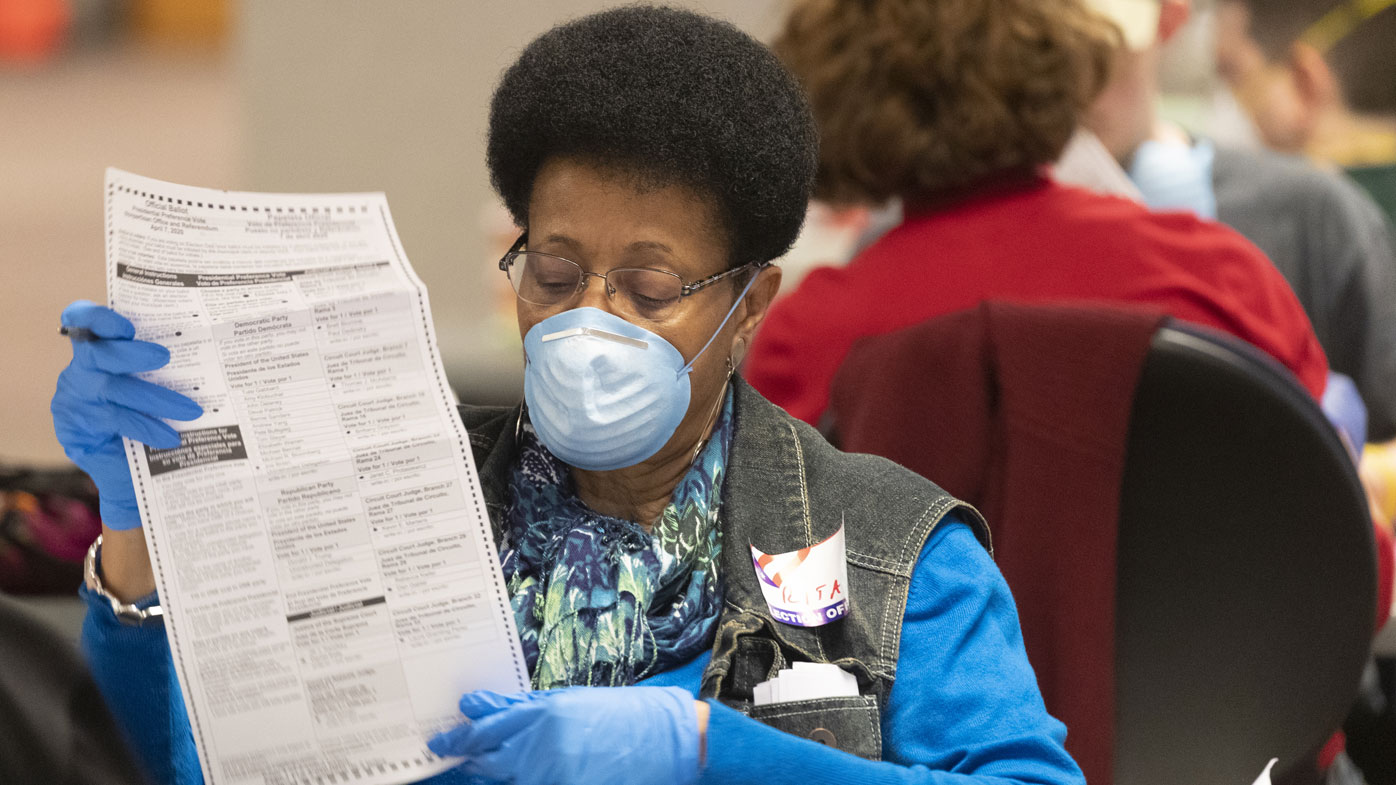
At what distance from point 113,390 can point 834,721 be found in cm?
60

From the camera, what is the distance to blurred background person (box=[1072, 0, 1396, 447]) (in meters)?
2.23

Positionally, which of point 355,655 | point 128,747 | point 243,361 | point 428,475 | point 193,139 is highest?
point 243,361

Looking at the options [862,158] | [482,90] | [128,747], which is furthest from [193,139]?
[128,747]

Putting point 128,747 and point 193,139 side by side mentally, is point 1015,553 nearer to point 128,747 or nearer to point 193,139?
point 128,747

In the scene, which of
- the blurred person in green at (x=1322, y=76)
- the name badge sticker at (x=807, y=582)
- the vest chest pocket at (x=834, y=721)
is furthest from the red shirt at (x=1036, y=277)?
the blurred person in green at (x=1322, y=76)

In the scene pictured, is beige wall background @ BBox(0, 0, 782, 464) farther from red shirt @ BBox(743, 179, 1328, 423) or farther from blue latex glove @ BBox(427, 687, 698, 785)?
blue latex glove @ BBox(427, 687, 698, 785)

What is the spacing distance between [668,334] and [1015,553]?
1.58ft

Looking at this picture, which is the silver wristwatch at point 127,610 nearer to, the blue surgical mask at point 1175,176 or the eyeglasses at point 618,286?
the eyeglasses at point 618,286

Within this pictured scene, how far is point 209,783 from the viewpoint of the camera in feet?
3.22

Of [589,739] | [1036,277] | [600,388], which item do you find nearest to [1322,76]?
[1036,277]

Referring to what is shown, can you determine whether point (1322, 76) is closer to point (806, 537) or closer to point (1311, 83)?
point (1311, 83)

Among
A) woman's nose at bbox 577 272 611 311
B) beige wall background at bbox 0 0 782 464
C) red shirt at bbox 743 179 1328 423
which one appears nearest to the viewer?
woman's nose at bbox 577 272 611 311

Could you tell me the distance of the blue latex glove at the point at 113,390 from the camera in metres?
0.97

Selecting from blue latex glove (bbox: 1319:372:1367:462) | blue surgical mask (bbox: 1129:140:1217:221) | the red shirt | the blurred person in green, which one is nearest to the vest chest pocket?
the red shirt
